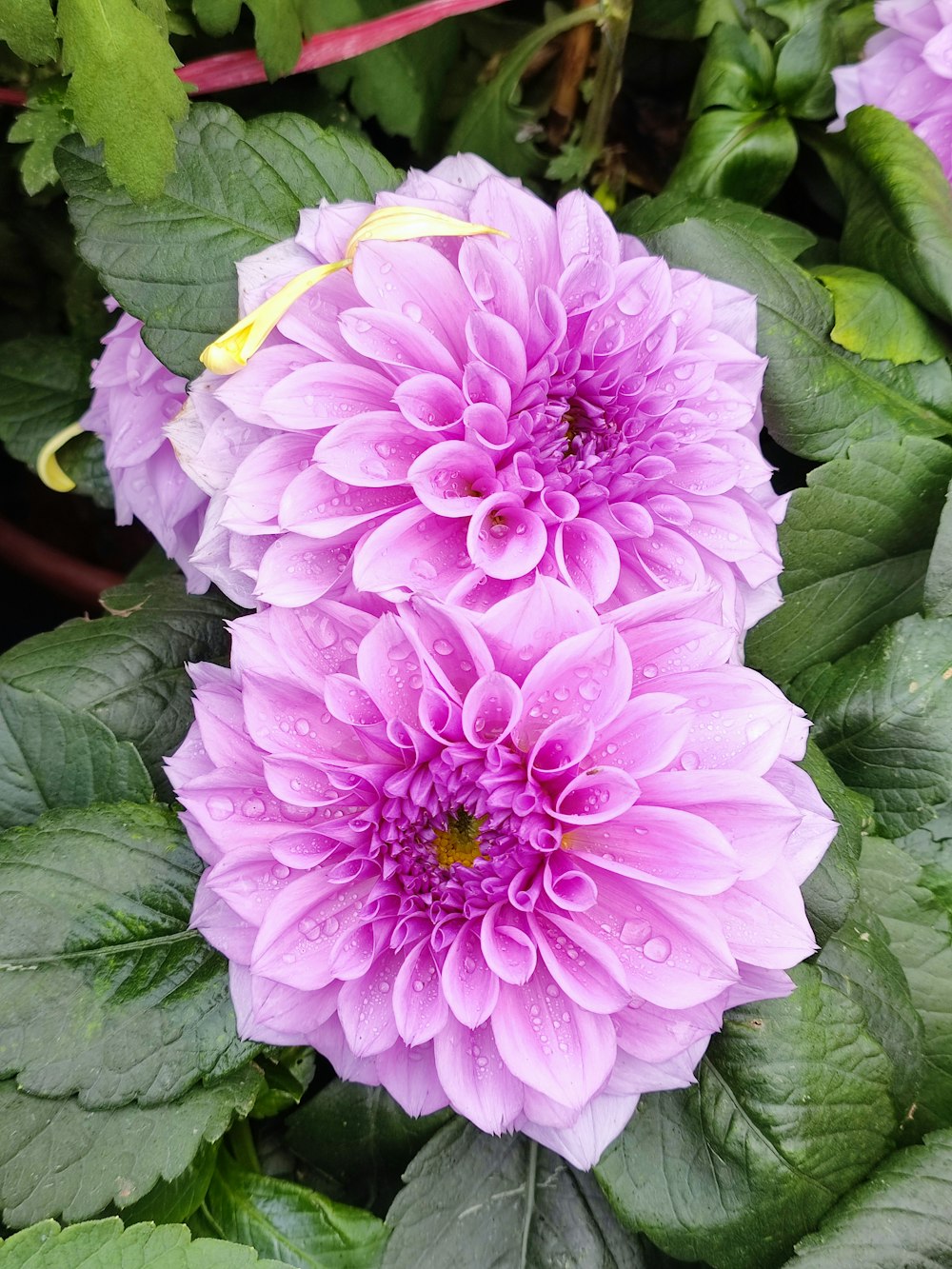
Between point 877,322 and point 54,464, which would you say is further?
point 54,464

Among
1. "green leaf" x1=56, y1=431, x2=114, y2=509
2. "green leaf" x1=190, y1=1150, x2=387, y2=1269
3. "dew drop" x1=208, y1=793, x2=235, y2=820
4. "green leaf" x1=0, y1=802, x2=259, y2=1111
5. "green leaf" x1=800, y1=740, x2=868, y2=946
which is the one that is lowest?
"green leaf" x1=190, y1=1150, x2=387, y2=1269

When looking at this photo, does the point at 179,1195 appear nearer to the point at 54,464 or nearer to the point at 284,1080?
the point at 284,1080

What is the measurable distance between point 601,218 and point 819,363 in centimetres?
24

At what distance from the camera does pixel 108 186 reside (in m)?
0.67

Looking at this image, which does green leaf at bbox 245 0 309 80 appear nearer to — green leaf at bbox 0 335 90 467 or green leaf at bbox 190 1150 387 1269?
green leaf at bbox 0 335 90 467

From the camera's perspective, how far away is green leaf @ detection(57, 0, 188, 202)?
0.61m

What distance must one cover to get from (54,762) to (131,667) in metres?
0.09

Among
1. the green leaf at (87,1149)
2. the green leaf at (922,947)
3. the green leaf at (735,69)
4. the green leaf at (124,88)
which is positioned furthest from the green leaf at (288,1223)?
the green leaf at (735,69)

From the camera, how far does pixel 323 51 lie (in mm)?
801

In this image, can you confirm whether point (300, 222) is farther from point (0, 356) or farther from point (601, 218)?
point (0, 356)

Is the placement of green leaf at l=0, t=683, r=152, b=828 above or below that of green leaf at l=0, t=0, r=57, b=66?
below

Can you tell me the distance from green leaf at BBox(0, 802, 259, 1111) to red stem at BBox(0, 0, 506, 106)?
539 millimetres

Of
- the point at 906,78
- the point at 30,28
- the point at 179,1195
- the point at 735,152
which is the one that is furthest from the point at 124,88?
the point at 179,1195

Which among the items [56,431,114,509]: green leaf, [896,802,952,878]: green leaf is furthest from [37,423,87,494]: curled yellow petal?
[896,802,952,878]: green leaf
